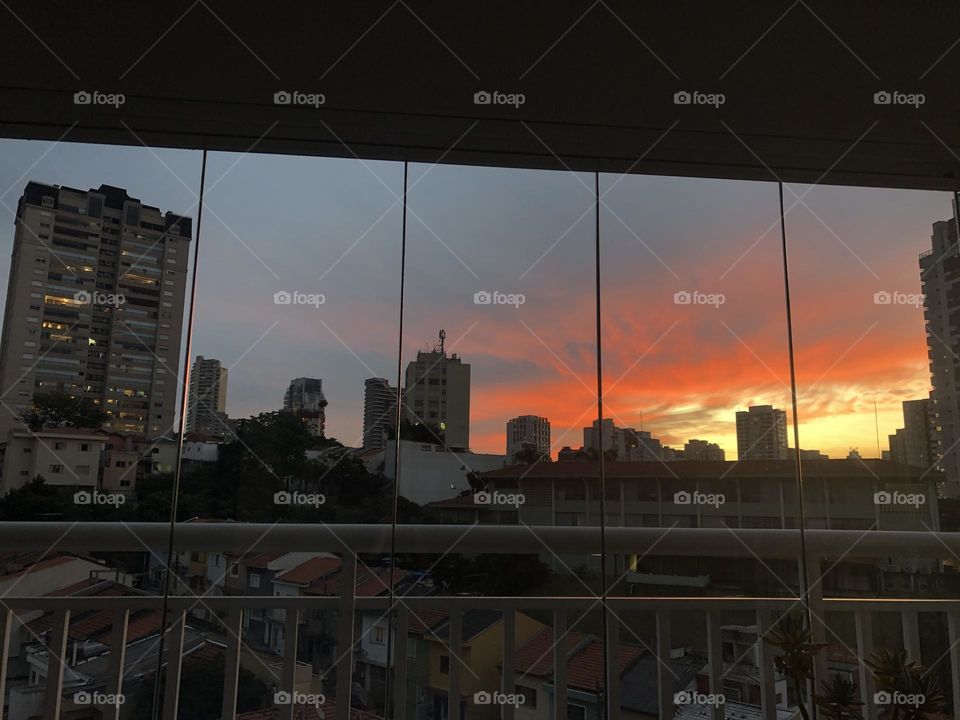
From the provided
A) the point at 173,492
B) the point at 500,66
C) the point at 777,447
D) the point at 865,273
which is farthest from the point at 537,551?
the point at 865,273

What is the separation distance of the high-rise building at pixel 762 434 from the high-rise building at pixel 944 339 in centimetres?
63

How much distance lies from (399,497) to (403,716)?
2.28ft

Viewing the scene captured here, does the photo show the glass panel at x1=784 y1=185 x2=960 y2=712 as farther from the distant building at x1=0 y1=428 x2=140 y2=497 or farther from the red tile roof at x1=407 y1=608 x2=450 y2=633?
the distant building at x1=0 y1=428 x2=140 y2=497

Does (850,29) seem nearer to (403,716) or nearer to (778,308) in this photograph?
(778,308)

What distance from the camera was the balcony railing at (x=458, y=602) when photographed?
1817 millimetres

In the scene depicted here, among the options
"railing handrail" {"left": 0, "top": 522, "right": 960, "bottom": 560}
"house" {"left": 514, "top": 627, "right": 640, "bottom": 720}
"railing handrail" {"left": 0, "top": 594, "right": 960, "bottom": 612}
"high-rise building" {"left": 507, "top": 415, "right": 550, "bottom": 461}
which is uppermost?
"high-rise building" {"left": 507, "top": 415, "right": 550, "bottom": 461}

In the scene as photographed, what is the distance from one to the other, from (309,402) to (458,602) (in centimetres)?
92

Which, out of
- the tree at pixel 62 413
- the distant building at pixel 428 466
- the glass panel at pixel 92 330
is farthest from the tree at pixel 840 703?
the tree at pixel 62 413

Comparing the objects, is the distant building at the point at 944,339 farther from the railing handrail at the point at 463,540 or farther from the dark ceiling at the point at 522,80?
the railing handrail at the point at 463,540

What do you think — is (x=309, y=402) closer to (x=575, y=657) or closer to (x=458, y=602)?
(x=458, y=602)

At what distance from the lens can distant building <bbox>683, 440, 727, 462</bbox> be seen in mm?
2314

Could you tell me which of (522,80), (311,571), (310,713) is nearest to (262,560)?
(311,571)

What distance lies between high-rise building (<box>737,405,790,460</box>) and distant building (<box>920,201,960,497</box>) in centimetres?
63

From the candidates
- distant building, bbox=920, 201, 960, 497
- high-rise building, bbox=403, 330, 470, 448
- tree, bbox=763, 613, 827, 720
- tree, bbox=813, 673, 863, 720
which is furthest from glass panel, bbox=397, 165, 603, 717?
distant building, bbox=920, 201, 960, 497
